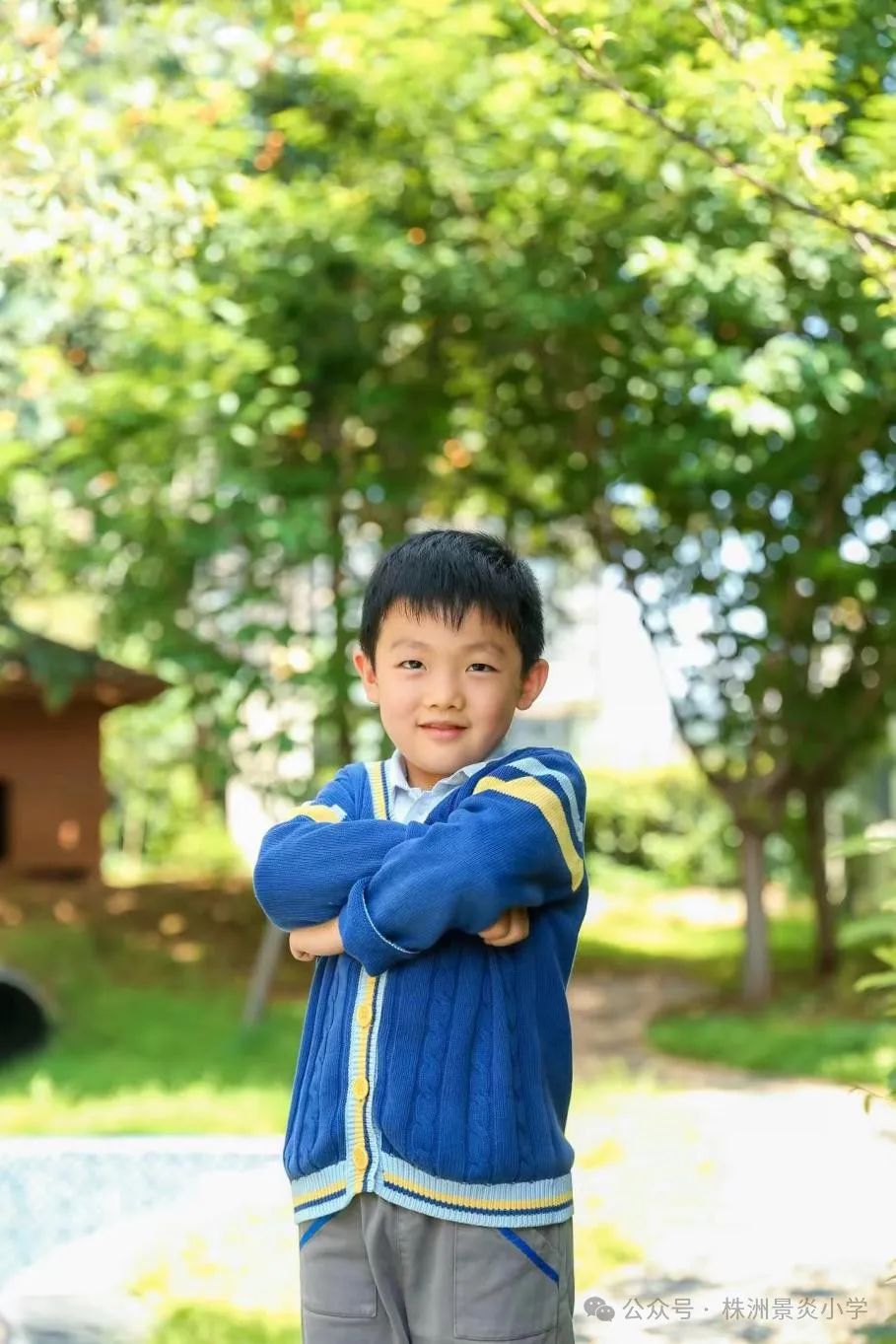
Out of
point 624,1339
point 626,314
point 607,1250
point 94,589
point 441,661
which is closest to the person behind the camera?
point 441,661

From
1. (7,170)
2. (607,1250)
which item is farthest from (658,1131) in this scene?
(7,170)

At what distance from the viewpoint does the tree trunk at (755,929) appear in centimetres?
1037

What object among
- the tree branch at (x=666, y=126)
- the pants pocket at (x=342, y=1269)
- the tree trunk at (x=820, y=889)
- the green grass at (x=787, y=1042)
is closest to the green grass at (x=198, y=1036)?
the green grass at (x=787, y=1042)

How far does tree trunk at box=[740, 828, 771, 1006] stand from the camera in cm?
1037

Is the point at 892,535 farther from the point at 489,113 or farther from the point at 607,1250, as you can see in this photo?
the point at 607,1250

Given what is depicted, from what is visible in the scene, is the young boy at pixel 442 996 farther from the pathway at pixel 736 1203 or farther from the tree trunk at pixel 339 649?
the tree trunk at pixel 339 649

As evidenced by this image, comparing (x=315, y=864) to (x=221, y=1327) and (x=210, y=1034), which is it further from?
(x=210, y=1034)

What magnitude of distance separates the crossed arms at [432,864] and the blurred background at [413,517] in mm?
2546

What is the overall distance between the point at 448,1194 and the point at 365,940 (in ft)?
1.00

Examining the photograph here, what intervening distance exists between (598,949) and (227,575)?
509 centimetres

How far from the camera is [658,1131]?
6441mm

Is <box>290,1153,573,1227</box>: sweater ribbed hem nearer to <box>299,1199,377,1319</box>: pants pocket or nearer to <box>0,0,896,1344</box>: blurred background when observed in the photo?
<box>299,1199,377,1319</box>: pants pocket

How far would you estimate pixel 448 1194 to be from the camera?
6.07 feet

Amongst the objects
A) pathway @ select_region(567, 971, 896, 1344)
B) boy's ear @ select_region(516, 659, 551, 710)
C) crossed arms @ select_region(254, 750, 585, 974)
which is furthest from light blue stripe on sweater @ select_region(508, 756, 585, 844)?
pathway @ select_region(567, 971, 896, 1344)
